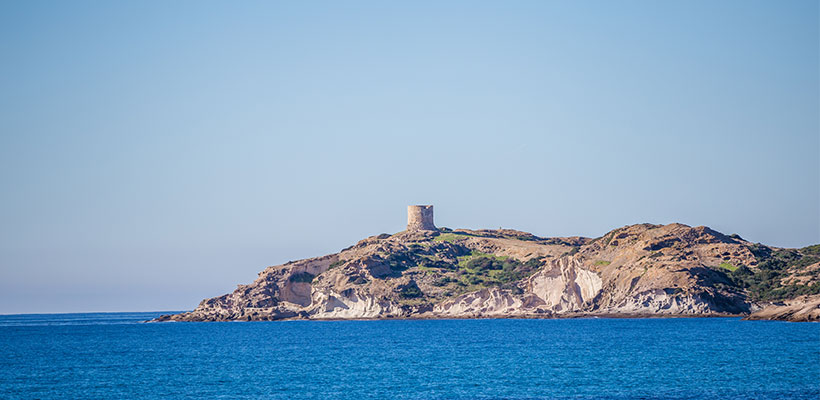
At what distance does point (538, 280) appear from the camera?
117 meters

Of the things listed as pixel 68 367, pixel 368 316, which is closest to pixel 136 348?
pixel 68 367

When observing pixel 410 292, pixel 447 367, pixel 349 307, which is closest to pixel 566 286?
pixel 410 292

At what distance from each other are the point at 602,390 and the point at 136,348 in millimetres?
45814

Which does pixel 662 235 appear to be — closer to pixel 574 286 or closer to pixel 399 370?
pixel 574 286

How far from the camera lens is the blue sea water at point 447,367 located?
3872 cm

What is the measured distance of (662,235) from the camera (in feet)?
371

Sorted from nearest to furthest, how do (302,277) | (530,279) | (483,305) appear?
(530,279)
(483,305)
(302,277)

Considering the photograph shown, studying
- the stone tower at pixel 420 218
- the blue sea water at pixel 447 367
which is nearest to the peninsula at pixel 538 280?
the stone tower at pixel 420 218

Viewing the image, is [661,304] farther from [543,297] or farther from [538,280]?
[538,280]

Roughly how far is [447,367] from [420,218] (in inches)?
4477

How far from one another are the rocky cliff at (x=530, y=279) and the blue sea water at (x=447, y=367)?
2148 centimetres

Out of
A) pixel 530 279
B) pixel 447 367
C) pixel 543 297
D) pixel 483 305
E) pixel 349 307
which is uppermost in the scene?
pixel 530 279

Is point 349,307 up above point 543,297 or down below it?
above

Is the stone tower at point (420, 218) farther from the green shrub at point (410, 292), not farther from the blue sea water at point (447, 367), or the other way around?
the blue sea water at point (447, 367)
